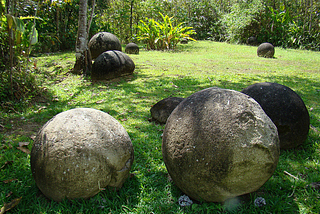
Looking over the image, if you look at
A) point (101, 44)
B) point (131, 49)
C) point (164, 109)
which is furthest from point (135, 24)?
point (164, 109)

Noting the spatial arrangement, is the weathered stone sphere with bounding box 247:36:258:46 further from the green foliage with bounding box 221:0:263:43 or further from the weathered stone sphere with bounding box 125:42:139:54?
the weathered stone sphere with bounding box 125:42:139:54

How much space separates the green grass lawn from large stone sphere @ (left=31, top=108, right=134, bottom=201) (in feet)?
0.59

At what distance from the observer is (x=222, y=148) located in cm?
224

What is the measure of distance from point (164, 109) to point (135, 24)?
17458 mm

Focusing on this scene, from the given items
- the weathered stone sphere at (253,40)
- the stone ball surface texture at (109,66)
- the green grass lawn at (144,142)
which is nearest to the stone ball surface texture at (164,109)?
the green grass lawn at (144,142)

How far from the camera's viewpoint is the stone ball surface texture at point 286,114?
3.53 m

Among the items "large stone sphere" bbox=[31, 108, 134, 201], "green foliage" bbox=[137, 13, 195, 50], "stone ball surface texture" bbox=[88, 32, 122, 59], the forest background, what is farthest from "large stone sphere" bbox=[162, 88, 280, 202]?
"green foliage" bbox=[137, 13, 195, 50]

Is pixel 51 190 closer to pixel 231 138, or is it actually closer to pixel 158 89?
pixel 231 138

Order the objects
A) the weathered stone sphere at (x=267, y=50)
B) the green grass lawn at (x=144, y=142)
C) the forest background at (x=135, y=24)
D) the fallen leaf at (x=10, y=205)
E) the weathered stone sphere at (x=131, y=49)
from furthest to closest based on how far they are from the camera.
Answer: the weathered stone sphere at (x=131, y=49), the weathered stone sphere at (x=267, y=50), the forest background at (x=135, y=24), the green grass lawn at (x=144, y=142), the fallen leaf at (x=10, y=205)

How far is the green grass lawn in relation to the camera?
8.17 feet

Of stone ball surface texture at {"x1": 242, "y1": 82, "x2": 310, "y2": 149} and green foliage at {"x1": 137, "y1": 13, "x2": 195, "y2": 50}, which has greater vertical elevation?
green foliage at {"x1": 137, "y1": 13, "x2": 195, "y2": 50}

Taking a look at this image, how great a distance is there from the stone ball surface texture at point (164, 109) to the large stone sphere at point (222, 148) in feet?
6.96

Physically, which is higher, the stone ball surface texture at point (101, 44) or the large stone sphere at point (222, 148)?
the stone ball surface texture at point (101, 44)

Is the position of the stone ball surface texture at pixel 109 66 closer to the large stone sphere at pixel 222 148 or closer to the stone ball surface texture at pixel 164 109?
the stone ball surface texture at pixel 164 109
